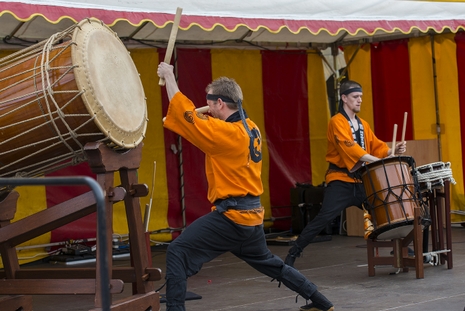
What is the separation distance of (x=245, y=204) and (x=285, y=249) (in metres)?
3.83

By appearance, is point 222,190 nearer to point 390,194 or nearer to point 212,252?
point 212,252

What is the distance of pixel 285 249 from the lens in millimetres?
8156

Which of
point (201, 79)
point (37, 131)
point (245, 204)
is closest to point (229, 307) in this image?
point (245, 204)

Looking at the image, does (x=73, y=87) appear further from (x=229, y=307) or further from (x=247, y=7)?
(x=247, y=7)

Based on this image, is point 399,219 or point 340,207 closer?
point 399,219

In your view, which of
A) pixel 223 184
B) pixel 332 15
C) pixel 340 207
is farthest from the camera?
pixel 332 15

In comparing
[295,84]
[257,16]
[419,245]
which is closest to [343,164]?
[419,245]

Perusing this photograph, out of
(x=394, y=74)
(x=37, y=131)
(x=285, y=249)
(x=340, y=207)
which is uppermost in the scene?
(x=394, y=74)

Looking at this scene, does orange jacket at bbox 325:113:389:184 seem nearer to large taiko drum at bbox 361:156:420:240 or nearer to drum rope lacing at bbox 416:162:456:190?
large taiko drum at bbox 361:156:420:240

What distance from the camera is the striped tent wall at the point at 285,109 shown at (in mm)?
8281

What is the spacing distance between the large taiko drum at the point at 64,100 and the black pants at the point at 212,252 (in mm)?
619

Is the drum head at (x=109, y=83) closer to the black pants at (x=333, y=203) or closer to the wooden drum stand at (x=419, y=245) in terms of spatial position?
the black pants at (x=333, y=203)

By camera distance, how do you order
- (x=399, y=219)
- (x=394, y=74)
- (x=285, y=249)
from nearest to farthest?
1. (x=399, y=219)
2. (x=285, y=249)
3. (x=394, y=74)

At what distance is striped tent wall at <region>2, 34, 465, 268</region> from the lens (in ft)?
27.2
